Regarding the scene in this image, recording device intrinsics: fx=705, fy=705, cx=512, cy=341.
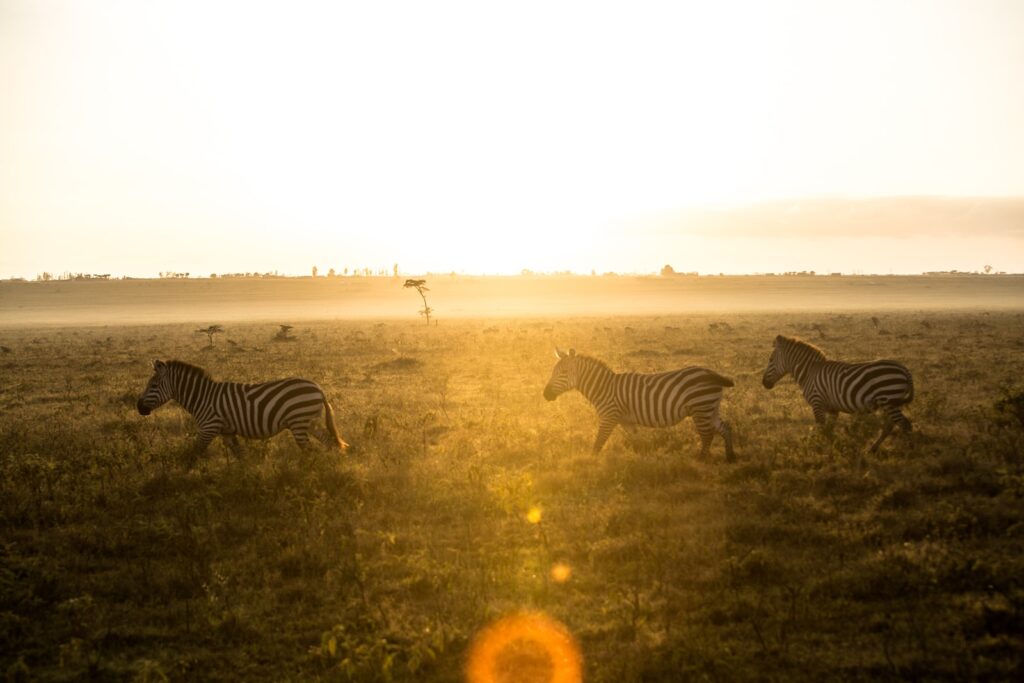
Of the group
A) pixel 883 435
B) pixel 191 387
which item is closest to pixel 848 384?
pixel 883 435

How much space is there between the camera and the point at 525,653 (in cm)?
645

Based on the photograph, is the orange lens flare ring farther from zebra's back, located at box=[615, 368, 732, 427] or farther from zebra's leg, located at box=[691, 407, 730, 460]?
zebra's leg, located at box=[691, 407, 730, 460]

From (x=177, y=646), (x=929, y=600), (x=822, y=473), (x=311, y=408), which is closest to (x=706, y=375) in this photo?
(x=822, y=473)

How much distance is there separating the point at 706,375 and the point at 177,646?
9.15m

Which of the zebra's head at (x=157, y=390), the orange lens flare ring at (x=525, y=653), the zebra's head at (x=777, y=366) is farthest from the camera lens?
the zebra's head at (x=777, y=366)

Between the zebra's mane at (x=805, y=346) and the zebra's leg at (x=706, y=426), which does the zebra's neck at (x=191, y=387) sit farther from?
the zebra's mane at (x=805, y=346)

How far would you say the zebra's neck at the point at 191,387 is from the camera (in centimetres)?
1293

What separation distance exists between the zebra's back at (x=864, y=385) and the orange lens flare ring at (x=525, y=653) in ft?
28.9

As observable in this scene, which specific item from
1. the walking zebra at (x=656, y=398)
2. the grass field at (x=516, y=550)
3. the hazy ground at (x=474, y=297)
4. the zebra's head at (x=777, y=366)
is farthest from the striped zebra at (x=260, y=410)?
the hazy ground at (x=474, y=297)

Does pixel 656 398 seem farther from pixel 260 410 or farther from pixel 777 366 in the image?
pixel 260 410

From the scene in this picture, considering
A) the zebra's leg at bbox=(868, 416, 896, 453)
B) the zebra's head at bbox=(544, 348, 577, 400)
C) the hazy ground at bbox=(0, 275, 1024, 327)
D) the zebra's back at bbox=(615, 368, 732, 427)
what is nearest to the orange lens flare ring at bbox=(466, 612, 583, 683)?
the zebra's back at bbox=(615, 368, 732, 427)

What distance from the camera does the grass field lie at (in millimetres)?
6438

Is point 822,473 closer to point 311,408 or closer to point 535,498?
point 535,498

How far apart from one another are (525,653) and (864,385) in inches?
373
